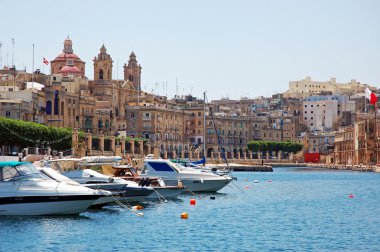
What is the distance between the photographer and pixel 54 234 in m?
39.2

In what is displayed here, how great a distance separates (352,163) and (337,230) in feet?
508

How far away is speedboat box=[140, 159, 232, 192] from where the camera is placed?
6300 centimetres

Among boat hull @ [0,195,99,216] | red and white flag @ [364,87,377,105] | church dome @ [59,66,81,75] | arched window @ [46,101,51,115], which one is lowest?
boat hull @ [0,195,99,216]

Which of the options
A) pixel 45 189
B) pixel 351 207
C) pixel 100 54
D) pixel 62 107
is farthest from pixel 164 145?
pixel 45 189

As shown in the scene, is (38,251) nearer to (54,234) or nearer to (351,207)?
(54,234)

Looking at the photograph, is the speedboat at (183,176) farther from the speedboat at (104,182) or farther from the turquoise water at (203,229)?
the speedboat at (104,182)

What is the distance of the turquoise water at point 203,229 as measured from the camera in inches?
1463

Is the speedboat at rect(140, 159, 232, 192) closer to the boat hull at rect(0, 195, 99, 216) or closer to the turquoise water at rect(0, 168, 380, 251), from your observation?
the turquoise water at rect(0, 168, 380, 251)

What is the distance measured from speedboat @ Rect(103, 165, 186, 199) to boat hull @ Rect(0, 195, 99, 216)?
12.4 metres

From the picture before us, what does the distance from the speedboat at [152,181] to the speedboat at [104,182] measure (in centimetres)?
282

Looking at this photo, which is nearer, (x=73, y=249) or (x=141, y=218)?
(x=73, y=249)

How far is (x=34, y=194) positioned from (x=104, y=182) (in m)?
8.60

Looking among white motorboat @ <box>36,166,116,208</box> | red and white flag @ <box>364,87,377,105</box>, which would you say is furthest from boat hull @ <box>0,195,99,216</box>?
red and white flag @ <box>364,87,377,105</box>

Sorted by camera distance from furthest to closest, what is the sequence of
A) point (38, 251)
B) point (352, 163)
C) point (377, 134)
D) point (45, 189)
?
point (352, 163) < point (377, 134) < point (45, 189) < point (38, 251)
